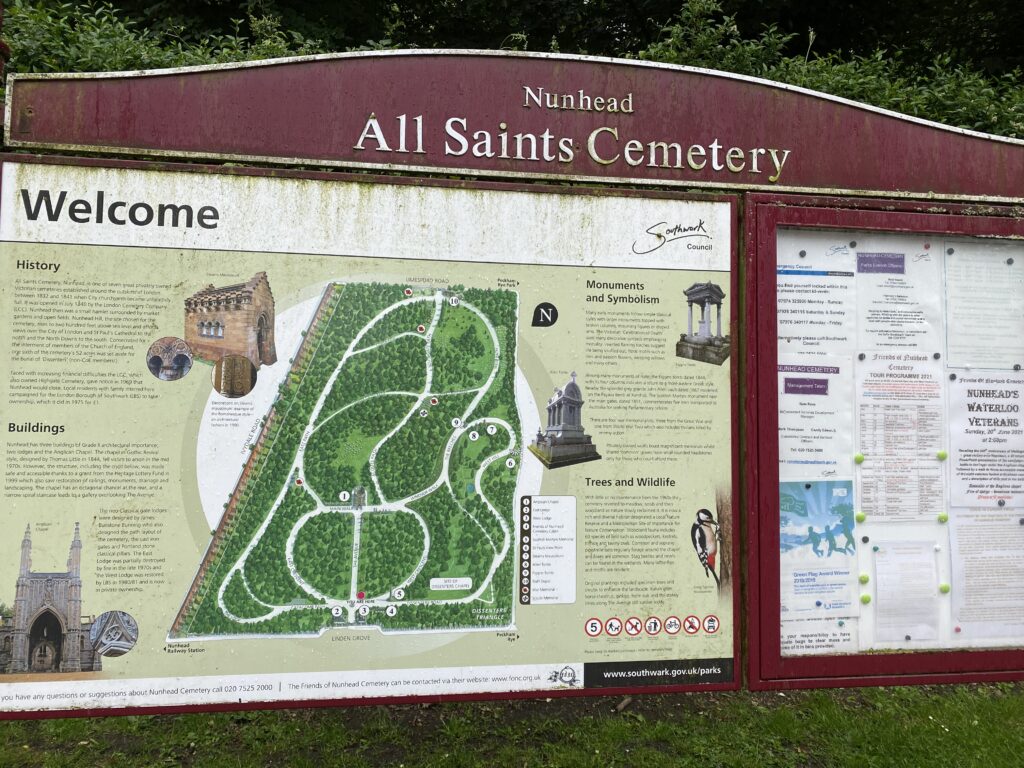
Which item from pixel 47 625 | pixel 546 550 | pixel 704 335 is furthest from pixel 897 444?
pixel 47 625

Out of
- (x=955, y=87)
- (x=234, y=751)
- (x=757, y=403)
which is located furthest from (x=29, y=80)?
(x=955, y=87)

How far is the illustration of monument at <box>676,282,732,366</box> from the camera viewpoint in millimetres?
2512

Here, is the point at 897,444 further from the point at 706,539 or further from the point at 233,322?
the point at 233,322

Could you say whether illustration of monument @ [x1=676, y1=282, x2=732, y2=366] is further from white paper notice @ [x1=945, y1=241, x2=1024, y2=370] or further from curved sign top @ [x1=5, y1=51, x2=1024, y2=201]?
white paper notice @ [x1=945, y1=241, x2=1024, y2=370]

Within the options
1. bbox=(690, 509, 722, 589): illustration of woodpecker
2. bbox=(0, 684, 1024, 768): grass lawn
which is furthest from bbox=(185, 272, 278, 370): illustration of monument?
bbox=(0, 684, 1024, 768): grass lawn

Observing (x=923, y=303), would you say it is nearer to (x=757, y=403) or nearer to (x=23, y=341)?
(x=757, y=403)

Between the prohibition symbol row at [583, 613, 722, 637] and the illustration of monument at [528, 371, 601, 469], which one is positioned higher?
the illustration of monument at [528, 371, 601, 469]

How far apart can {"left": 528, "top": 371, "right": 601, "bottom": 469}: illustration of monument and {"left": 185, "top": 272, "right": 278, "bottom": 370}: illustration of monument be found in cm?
96

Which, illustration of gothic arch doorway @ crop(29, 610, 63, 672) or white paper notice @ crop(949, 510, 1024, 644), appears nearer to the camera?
illustration of gothic arch doorway @ crop(29, 610, 63, 672)

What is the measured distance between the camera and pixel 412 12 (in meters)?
7.58

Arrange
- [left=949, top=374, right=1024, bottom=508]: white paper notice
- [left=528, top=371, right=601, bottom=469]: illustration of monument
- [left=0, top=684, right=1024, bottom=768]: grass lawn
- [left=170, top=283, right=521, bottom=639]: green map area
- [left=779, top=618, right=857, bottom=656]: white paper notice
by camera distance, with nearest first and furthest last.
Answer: [left=170, top=283, right=521, bottom=639]: green map area, [left=528, top=371, right=601, bottom=469]: illustration of monument, [left=779, top=618, right=857, bottom=656]: white paper notice, [left=949, top=374, right=1024, bottom=508]: white paper notice, [left=0, top=684, right=1024, bottom=768]: grass lawn

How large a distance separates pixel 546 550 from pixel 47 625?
1.61 m

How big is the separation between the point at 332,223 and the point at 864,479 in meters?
2.17

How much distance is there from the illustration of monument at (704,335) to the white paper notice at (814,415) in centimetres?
28
